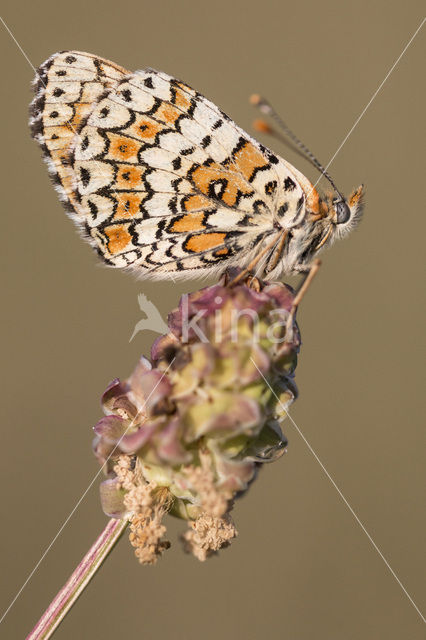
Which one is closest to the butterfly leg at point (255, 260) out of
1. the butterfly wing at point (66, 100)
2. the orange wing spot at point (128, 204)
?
the orange wing spot at point (128, 204)

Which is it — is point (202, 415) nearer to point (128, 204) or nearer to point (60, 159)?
point (128, 204)

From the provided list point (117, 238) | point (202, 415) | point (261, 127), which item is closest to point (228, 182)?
point (261, 127)

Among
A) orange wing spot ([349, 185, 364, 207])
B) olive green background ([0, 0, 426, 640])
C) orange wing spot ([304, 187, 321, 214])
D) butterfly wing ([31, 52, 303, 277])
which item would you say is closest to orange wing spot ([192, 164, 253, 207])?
butterfly wing ([31, 52, 303, 277])

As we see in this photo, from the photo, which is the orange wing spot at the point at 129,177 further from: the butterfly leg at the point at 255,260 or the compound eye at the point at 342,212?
the compound eye at the point at 342,212

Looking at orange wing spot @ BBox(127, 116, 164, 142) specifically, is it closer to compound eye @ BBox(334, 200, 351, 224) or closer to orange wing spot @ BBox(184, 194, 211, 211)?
orange wing spot @ BBox(184, 194, 211, 211)

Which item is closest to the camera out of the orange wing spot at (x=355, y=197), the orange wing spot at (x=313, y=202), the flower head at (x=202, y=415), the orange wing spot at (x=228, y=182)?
the flower head at (x=202, y=415)

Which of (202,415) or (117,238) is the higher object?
(117,238)
